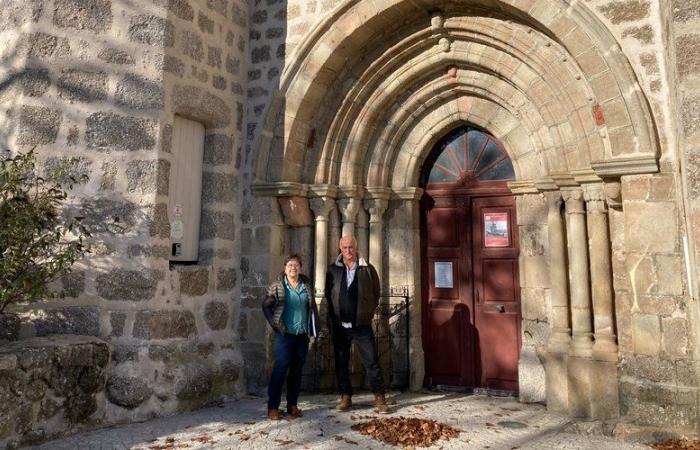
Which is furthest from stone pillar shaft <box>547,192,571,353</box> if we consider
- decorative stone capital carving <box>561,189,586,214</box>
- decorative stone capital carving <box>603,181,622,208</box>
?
decorative stone capital carving <box>603,181,622,208</box>

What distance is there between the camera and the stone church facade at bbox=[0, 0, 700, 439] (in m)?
3.75

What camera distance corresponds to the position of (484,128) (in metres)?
5.14

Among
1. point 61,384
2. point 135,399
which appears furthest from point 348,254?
point 61,384

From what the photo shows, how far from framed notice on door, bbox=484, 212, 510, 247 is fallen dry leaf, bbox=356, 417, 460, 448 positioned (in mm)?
1950

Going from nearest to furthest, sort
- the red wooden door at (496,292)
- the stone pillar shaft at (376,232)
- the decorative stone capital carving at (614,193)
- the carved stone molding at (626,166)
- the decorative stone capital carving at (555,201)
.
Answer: the carved stone molding at (626,166) → the decorative stone capital carving at (614,193) → the decorative stone capital carving at (555,201) → the red wooden door at (496,292) → the stone pillar shaft at (376,232)

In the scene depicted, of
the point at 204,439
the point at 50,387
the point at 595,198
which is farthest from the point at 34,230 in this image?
the point at 595,198

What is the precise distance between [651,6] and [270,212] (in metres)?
3.61

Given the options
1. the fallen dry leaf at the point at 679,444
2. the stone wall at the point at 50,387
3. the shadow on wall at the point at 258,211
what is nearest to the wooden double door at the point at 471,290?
the shadow on wall at the point at 258,211

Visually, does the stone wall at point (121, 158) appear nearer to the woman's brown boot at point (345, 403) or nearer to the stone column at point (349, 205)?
the woman's brown boot at point (345, 403)

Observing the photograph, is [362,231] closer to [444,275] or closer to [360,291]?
[444,275]

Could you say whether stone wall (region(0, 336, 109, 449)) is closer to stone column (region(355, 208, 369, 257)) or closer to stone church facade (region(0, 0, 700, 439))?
stone church facade (region(0, 0, 700, 439))

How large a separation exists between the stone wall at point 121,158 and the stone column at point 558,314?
284 centimetres

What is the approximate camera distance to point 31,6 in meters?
4.12

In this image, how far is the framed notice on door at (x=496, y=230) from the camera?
5.07 meters
